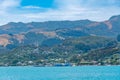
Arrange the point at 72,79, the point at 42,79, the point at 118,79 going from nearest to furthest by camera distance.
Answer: the point at 118,79
the point at 72,79
the point at 42,79

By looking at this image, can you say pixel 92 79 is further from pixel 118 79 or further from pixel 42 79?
pixel 42 79

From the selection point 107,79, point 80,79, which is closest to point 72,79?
point 80,79

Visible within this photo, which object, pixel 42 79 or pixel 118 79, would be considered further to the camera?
pixel 42 79

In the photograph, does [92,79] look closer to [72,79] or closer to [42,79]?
[72,79]

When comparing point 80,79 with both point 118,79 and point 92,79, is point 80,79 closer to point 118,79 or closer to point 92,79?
point 92,79

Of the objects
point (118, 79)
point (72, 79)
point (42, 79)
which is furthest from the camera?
point (42, 79)

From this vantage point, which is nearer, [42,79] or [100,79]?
[100,79]

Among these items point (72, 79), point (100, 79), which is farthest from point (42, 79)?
point (100, 79)

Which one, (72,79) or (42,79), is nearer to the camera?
Answer: (72,79)
